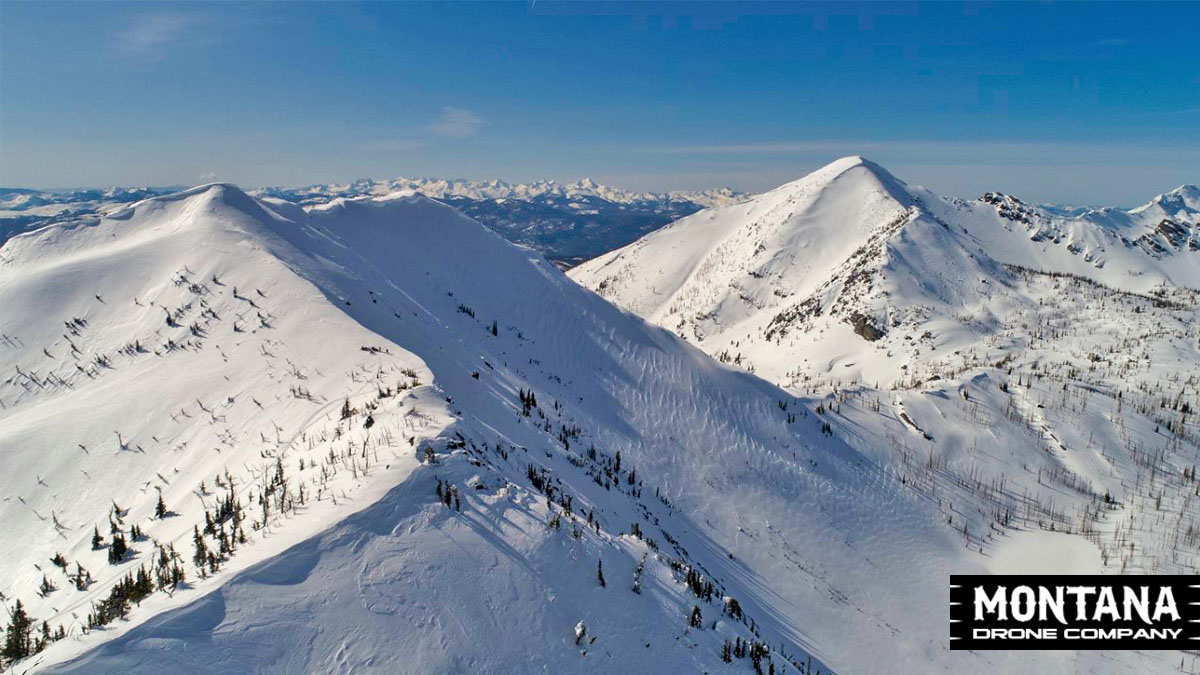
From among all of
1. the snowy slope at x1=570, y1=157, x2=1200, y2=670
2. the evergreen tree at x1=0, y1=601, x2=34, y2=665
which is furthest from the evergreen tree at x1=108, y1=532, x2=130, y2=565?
the snowy slope at x1=570, y1=157, x2=1200, y2=670

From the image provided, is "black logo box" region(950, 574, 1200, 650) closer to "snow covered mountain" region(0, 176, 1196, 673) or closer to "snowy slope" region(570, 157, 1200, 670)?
"snow covered mountain" region(0, 176, 1196, 673)

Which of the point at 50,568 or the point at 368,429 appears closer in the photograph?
the point at 50,568

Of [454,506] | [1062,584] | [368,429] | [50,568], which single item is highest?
[368,429]

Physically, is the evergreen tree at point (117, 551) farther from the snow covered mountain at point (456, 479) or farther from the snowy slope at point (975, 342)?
the snowy slope at point (975, 342)

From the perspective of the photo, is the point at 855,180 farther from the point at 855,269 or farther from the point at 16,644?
the point at 16,644

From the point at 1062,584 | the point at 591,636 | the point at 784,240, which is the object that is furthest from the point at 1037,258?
the point at 591,636

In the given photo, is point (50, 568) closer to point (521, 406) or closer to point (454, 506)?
point (454, 506)

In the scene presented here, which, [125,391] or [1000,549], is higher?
[125,391]

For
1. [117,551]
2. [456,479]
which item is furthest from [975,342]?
[117,551]
